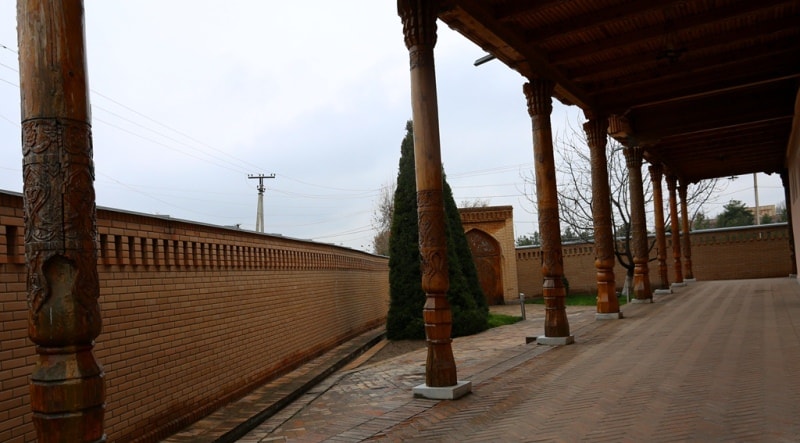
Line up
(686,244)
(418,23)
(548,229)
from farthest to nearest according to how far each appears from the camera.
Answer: (686,244)
(548,229)
(418,23)

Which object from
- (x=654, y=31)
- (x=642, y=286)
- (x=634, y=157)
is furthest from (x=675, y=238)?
(x=654, y=31)

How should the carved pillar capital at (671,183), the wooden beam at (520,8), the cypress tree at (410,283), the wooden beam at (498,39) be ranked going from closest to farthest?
the wooden beam at (498,39)
the wooden beam at (520,8)
the cypress tree at (410,283)
the carved pillar capital at (671,183)

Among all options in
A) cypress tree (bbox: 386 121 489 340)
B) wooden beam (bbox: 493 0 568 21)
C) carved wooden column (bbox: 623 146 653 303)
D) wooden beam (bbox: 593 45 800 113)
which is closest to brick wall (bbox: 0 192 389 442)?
cypress tree (bbox: 386 121 489 340)

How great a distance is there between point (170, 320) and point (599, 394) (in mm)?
4830

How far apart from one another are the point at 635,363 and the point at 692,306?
7.50m

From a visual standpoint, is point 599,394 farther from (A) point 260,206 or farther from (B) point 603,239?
(A) point 260,206

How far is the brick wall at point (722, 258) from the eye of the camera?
2436 centimetres

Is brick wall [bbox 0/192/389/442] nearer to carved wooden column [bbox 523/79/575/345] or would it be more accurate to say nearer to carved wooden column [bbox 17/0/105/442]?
carved wooden column [bbox 17/0/105/442]

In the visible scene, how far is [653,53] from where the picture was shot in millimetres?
10086

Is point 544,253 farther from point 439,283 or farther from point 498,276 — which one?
point 498,276

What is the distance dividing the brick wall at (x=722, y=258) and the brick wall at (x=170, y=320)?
1760 cm

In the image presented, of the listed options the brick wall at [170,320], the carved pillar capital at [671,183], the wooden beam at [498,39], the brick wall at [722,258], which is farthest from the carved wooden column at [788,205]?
the brick wall at [170,320]

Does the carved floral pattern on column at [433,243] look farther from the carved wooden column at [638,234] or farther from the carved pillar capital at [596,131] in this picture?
the carved wooden column at [638,234]

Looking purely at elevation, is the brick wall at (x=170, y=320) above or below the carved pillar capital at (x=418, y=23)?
below
